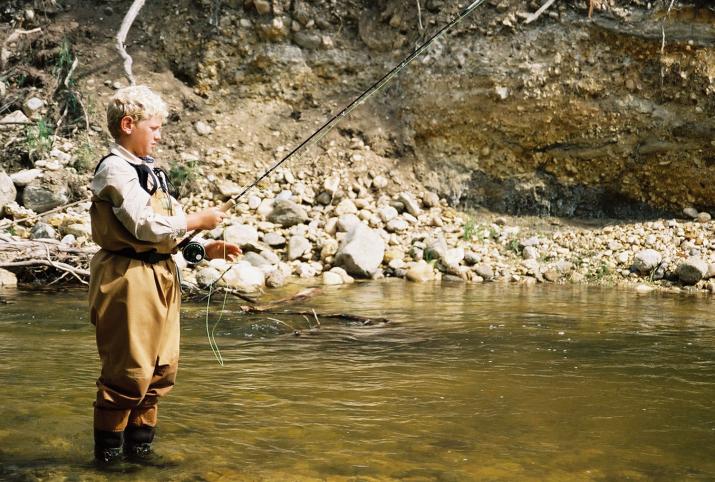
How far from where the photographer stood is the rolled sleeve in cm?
267

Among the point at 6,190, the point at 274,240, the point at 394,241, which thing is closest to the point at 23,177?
the point at 6,190

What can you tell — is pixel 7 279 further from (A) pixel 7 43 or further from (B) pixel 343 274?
(A) pixel 7 43

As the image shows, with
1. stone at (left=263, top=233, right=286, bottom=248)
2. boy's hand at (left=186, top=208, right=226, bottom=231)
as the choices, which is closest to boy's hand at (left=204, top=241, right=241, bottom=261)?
boy's hand at (left=186, top=208, right=226, bottom=231)

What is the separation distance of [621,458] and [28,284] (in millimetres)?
6829

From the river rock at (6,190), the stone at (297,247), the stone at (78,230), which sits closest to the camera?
the stone at (78,230)

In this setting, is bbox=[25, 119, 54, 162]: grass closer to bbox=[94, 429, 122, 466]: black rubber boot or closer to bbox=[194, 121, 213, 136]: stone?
bbox=[194, 121, 213, 136]: stone

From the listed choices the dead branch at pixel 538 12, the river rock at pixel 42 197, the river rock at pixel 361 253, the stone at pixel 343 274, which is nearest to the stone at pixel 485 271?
the river rock at pixel 361 253

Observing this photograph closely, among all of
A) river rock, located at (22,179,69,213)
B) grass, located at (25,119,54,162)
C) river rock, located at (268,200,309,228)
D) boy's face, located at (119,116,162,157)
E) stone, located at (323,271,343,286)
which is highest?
grass, located at (25,119,54,162)

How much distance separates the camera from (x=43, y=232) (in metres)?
9.24

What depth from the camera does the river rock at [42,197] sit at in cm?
1027

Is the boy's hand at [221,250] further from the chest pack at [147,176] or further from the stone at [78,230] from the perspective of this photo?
the stone at [78,230]

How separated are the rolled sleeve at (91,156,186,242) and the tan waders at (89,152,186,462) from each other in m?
0.05

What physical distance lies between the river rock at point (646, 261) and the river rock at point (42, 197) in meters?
7.70

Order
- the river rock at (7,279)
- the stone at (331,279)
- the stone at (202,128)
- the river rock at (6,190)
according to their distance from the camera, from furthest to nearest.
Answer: the stone at (202,128) < the river rock at (6,190) < the stone at (331,279) < the river rock at (7,279)
